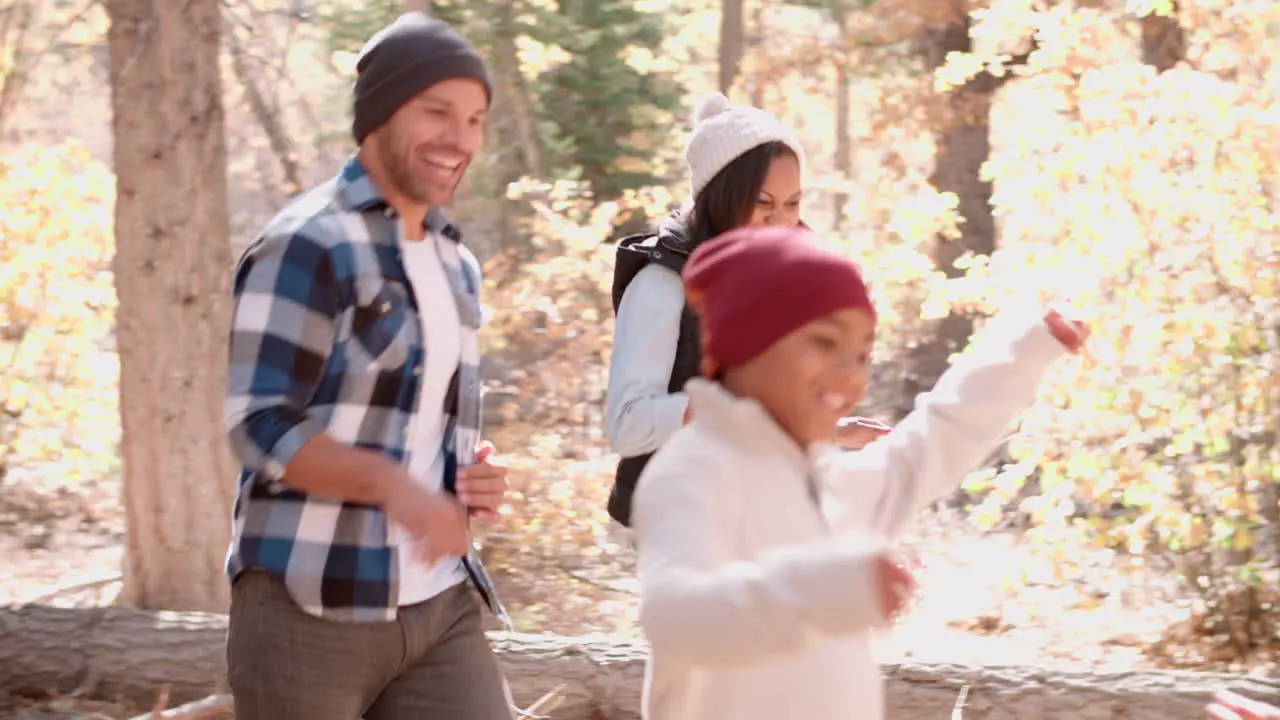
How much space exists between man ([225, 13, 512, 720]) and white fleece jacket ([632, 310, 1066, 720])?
57 cm

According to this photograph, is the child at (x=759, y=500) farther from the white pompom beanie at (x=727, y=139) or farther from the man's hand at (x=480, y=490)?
the white pompom beanie at (x=727, y=139)

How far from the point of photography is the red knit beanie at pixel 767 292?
6.65 ft

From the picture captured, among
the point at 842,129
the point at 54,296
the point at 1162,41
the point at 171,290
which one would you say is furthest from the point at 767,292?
A: the point at 842,129

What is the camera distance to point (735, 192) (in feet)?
10.6

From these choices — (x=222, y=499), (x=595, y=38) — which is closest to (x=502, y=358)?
(x=595, y=38)

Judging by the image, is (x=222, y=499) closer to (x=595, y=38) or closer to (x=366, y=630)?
(x=366, y=630)

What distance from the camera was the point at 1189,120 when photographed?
22.2ft

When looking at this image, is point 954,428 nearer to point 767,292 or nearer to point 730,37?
point 767,292

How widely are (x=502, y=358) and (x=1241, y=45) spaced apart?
7965mm

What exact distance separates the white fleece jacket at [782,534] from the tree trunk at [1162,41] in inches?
367

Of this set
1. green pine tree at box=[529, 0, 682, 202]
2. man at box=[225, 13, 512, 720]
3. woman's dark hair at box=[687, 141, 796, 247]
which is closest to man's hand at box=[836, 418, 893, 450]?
woman's dark hair at box=[687, 141, 796, 247]

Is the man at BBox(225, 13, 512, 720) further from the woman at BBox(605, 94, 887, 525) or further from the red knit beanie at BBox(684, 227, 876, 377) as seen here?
the red knit beanie at BBox(684, 227, 876, 377)

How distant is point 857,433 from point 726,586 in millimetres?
1187

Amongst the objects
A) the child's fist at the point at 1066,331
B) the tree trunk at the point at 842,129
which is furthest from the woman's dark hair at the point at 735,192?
the tree trunk at the point at 842,129
